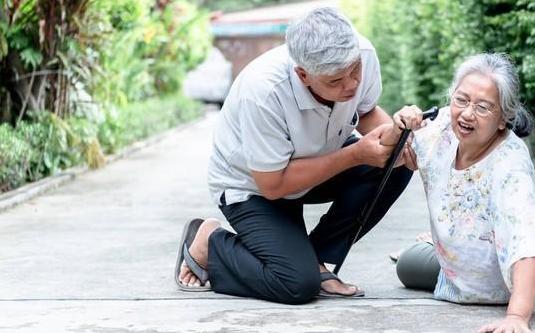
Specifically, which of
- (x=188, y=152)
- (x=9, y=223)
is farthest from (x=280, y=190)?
(x=188, y=152)

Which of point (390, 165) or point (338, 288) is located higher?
point (390, 165)

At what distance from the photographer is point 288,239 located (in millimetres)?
5082

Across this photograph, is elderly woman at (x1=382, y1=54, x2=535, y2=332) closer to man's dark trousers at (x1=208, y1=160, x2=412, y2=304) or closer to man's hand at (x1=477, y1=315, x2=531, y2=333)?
man's hand at (x1=477, y1=315, x2=531, y2=333)

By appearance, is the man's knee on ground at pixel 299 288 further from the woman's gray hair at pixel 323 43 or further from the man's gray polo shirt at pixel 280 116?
the woman's gray hair at pixel 323 43

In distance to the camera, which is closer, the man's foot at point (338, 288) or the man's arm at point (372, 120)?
the man's foot at point (338, 288)

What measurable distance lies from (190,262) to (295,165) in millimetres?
859

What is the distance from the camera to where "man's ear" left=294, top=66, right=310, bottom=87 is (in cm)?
471

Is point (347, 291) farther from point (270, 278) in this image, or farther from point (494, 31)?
point (494, 31)

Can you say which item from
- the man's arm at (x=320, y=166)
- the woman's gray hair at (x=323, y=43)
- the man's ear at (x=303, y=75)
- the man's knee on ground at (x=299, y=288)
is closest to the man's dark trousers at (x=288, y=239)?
the man's knee on ground at (x=299, y=288)

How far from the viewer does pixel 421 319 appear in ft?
15.3

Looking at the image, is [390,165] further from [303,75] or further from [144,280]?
[144,280]

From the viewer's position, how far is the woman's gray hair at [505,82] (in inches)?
179

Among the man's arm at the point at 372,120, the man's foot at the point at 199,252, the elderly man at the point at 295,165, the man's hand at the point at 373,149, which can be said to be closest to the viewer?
the elderly man at the point at 295,165

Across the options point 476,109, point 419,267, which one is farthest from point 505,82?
point 419,267
